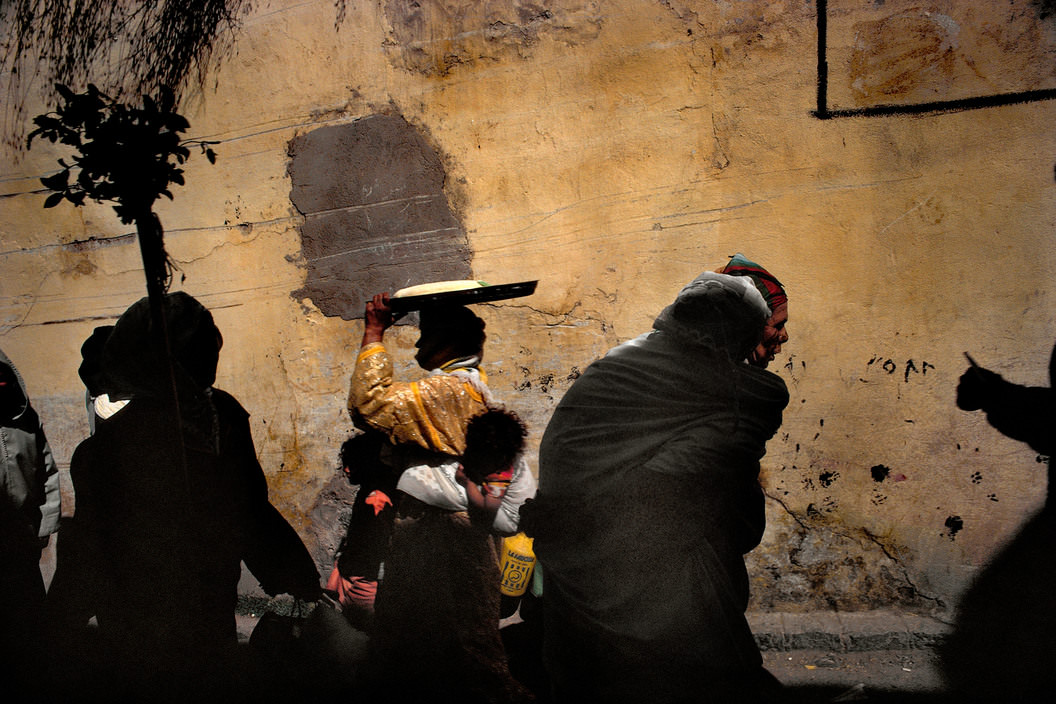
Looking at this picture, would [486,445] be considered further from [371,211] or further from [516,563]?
[371,211]

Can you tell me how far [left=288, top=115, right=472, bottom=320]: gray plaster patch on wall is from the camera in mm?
3346

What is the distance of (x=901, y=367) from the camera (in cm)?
300

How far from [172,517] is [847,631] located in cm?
325

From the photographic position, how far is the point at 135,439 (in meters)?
2.94

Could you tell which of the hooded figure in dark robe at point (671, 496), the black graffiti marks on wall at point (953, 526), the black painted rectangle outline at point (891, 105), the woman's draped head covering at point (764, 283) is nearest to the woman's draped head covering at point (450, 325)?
the hooded figure in dark robe at point (671, 496)

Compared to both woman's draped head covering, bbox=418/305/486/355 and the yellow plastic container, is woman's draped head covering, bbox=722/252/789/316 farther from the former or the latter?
the yellow plastic container

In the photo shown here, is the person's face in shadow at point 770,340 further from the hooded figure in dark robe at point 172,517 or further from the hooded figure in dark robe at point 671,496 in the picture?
the hooded figure in dark robe at point 172,517

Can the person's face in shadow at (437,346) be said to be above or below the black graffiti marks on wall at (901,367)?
above

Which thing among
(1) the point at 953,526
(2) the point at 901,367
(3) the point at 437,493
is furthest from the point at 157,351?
(1) the point at 953,526

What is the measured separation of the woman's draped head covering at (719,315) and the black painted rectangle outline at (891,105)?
4.50 ft

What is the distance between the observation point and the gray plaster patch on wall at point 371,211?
3.35 m

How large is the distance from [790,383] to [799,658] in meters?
1.31

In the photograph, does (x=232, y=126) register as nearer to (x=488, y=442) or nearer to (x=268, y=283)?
(x=268, y=283)

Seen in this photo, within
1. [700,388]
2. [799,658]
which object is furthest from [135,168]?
[799,658]
